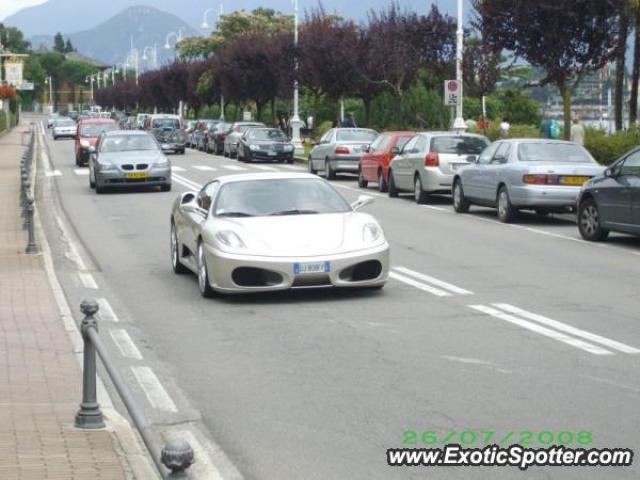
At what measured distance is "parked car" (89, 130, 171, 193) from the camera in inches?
1211

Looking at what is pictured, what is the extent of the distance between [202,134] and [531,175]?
42.6 metres

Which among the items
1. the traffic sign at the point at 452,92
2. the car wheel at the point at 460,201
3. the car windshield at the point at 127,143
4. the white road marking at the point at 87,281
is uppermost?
the traffic sign at the point at 452,92

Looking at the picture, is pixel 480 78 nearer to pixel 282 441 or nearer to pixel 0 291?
pixel 0 291

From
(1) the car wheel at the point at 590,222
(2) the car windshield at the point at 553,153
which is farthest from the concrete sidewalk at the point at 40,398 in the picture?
(2) the car windshield at the point at 553,153

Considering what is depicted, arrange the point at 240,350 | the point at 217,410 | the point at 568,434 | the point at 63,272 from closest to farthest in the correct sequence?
the point at 568,434 < the point at 217,410 < the point at 240,350 < the point at 63,272

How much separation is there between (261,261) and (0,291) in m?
3.03

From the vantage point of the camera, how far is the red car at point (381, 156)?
99.7ft

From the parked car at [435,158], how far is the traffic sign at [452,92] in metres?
10.0

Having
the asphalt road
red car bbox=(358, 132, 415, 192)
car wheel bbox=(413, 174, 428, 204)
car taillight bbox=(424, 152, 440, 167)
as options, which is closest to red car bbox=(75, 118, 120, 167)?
red car bbox=(358, 132, 415, 192)

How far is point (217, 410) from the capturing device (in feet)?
27.0

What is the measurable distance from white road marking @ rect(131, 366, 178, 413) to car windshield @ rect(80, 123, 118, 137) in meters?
36.7

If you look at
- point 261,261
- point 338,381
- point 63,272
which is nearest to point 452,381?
point 338,381

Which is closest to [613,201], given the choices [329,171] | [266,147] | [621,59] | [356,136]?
[621,59]

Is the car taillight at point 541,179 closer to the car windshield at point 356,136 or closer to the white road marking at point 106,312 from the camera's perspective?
the white road marking at point 106,312
